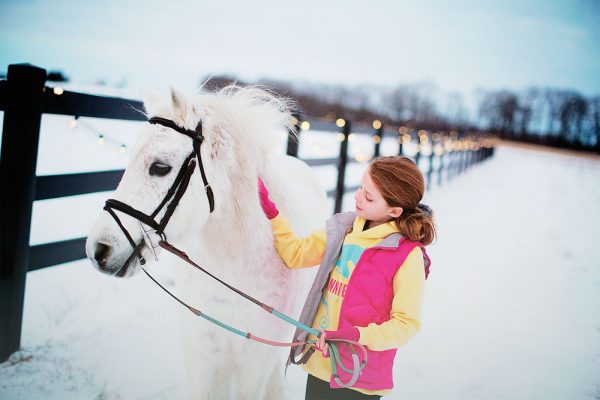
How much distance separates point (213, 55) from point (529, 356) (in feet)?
274

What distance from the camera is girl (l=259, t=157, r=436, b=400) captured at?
1.24 metres

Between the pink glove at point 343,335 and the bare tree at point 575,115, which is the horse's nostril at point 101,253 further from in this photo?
the bare tree at point 575,115

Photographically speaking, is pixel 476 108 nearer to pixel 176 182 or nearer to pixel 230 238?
pixel 230 238

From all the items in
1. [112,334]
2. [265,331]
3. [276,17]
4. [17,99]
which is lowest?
[112,334]

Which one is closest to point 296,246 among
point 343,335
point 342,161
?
point 343,335

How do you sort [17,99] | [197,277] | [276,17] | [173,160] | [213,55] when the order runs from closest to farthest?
[173,160]
[197,277]
[17,99]
[213,55]
[276,17]

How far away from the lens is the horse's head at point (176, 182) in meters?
1.27

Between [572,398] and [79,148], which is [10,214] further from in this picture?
[79,148]

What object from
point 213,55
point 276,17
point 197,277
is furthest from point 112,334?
point 276,17

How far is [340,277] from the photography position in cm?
142

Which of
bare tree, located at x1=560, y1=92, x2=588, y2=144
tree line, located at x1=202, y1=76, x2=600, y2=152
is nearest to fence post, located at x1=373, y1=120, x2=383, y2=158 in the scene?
tree line, located at x1=202, y1=76, x2=600, y2=152

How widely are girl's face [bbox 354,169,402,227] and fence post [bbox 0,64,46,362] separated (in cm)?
216

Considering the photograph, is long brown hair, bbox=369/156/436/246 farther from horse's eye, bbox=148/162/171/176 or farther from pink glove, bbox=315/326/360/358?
horse's eye, bbox=148/162/171/176

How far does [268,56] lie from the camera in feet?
309
